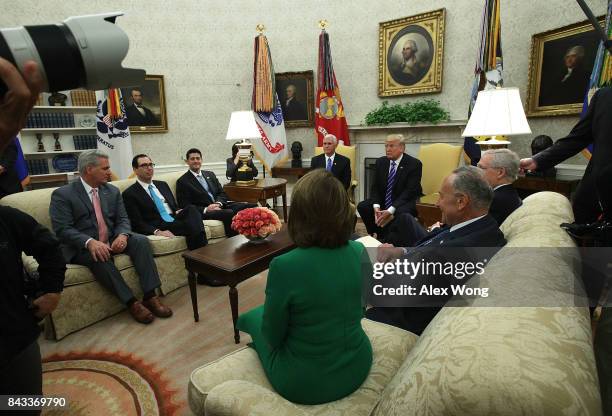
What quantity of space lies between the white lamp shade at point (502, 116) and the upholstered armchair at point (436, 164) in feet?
3.63

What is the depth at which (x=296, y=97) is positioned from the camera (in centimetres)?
593

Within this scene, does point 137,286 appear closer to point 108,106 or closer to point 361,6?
point 108,106

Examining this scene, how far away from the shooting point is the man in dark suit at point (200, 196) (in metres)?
3.75

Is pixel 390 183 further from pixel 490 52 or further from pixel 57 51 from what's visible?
pixel 57 51

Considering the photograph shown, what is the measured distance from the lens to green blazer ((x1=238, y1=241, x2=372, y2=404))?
3.46ft

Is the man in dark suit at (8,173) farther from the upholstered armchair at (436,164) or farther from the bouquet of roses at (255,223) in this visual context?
the upholstered armchair at (436,164)

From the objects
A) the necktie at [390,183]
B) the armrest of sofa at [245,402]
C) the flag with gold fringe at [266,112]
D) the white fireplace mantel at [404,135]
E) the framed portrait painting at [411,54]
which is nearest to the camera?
the armrest of sofa at [245,402]

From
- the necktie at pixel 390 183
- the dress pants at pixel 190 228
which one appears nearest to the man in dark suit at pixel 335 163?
the necktie at pixel 390 183

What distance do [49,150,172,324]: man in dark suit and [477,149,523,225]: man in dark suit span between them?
2.44 m

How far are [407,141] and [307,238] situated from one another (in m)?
4.28

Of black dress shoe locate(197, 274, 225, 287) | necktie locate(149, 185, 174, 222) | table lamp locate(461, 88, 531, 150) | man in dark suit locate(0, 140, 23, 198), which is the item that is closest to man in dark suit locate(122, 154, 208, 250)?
necktie locate(149, 185, 174, 222)

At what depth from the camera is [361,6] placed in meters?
5.36

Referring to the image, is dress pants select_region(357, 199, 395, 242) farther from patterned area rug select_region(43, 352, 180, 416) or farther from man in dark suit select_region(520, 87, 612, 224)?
patterned area rug select_region(43, 352, 180, 416)

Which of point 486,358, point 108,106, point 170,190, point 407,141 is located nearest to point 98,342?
point 170,190
